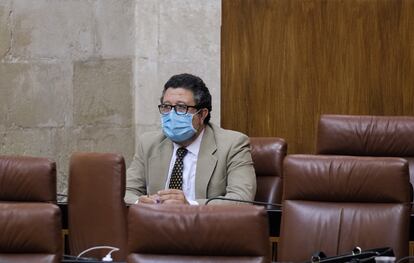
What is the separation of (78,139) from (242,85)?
107cm

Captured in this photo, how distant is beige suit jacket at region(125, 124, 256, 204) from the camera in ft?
14.2

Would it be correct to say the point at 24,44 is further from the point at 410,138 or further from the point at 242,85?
the point at 410,138

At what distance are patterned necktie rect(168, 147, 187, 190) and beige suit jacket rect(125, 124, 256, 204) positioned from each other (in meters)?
0.03

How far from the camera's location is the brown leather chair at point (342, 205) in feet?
11.8

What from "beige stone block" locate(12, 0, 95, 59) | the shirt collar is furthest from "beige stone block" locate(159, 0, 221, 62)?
the shirt collar

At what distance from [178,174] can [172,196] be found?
334 millimetres

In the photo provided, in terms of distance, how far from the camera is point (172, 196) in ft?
13.4

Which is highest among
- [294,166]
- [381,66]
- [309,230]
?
[381,66]

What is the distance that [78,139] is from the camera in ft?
19.5

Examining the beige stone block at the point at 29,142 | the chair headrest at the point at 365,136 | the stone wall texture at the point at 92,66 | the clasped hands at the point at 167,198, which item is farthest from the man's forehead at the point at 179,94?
the beige stone block at the point at 29,142

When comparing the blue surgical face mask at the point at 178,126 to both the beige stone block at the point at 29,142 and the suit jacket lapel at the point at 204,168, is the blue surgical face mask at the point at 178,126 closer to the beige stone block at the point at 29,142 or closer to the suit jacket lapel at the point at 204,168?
the suit jacket lapel at the point at 204,168

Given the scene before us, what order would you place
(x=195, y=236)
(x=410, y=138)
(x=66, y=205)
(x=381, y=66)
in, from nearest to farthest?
(x=195, y=236), (x=66, y=205), (x=410, y=138), (x=381, y=66)

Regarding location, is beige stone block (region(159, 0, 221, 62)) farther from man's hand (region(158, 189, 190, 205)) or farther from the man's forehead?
man's hand (region(158, 189, 190, 205))

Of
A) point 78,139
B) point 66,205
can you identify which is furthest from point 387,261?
point 78,139
